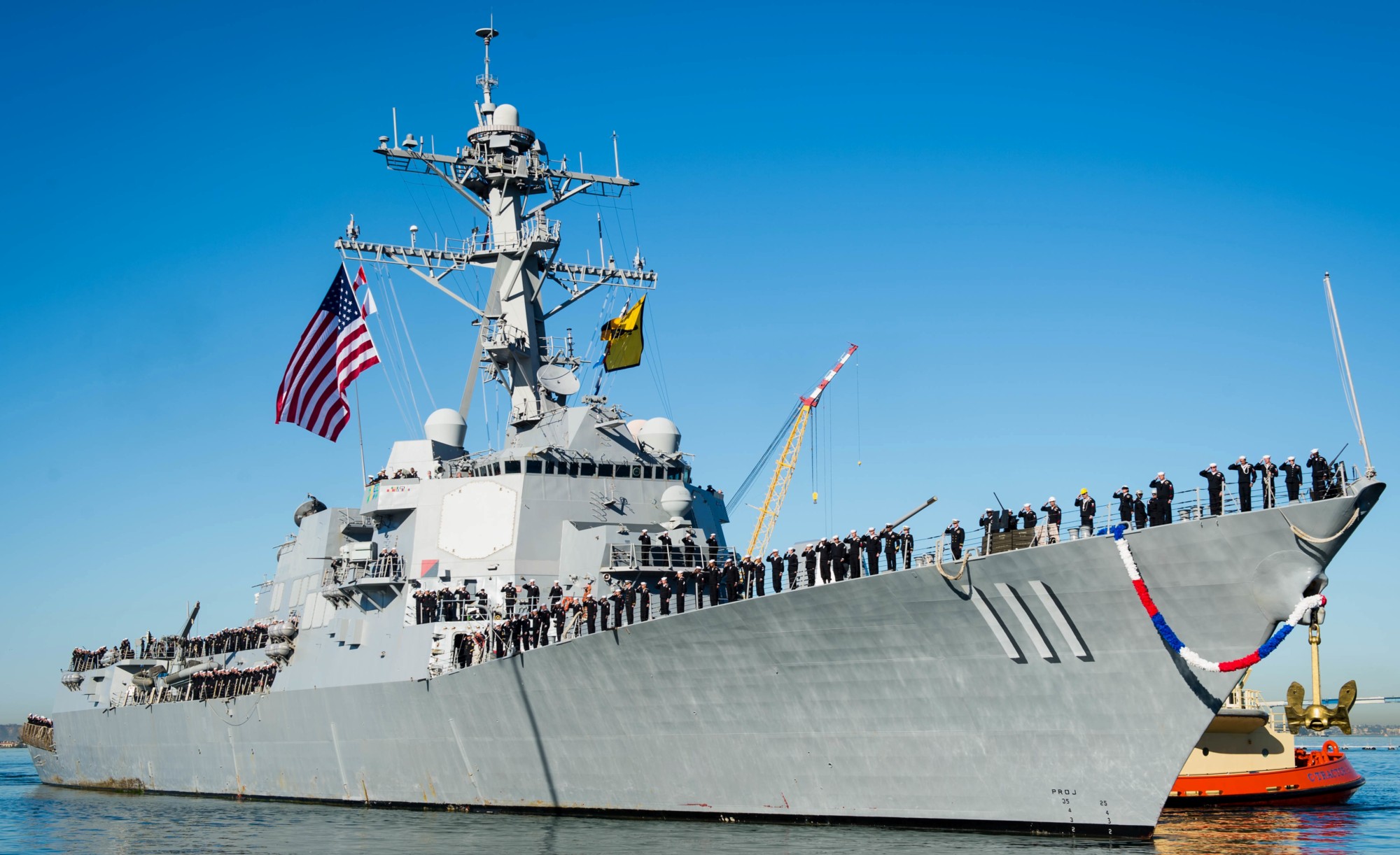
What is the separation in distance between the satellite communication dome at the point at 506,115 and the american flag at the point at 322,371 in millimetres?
4356

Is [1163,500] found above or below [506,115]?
below

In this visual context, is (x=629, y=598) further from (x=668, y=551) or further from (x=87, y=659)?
(x=87, y=659)

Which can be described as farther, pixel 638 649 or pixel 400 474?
pixel 400 474

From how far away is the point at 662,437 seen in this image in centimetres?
2375

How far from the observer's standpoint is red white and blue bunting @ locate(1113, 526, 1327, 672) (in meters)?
13.2

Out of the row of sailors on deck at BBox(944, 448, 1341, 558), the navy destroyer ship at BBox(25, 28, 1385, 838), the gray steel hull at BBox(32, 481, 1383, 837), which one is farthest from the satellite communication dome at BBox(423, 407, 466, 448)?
the row of sailors on deck at BBox(944, 448, 1341, 558)

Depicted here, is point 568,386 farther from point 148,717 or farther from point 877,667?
point 148,717

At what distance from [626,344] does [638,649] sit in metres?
8.64

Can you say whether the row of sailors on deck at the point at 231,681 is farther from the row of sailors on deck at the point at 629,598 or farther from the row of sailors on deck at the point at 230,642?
the row of sailors on deck at the point at 629,598

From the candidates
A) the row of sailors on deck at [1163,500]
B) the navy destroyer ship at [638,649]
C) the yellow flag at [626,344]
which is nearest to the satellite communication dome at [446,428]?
the navy destroyer ship at [638,649]

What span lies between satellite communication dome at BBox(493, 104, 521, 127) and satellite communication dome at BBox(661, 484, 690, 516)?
899 centimetres

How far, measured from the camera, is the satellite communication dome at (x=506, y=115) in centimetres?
2536

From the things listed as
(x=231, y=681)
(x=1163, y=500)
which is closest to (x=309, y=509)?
(x=231, y=681)

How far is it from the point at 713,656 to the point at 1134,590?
565 centimetres
